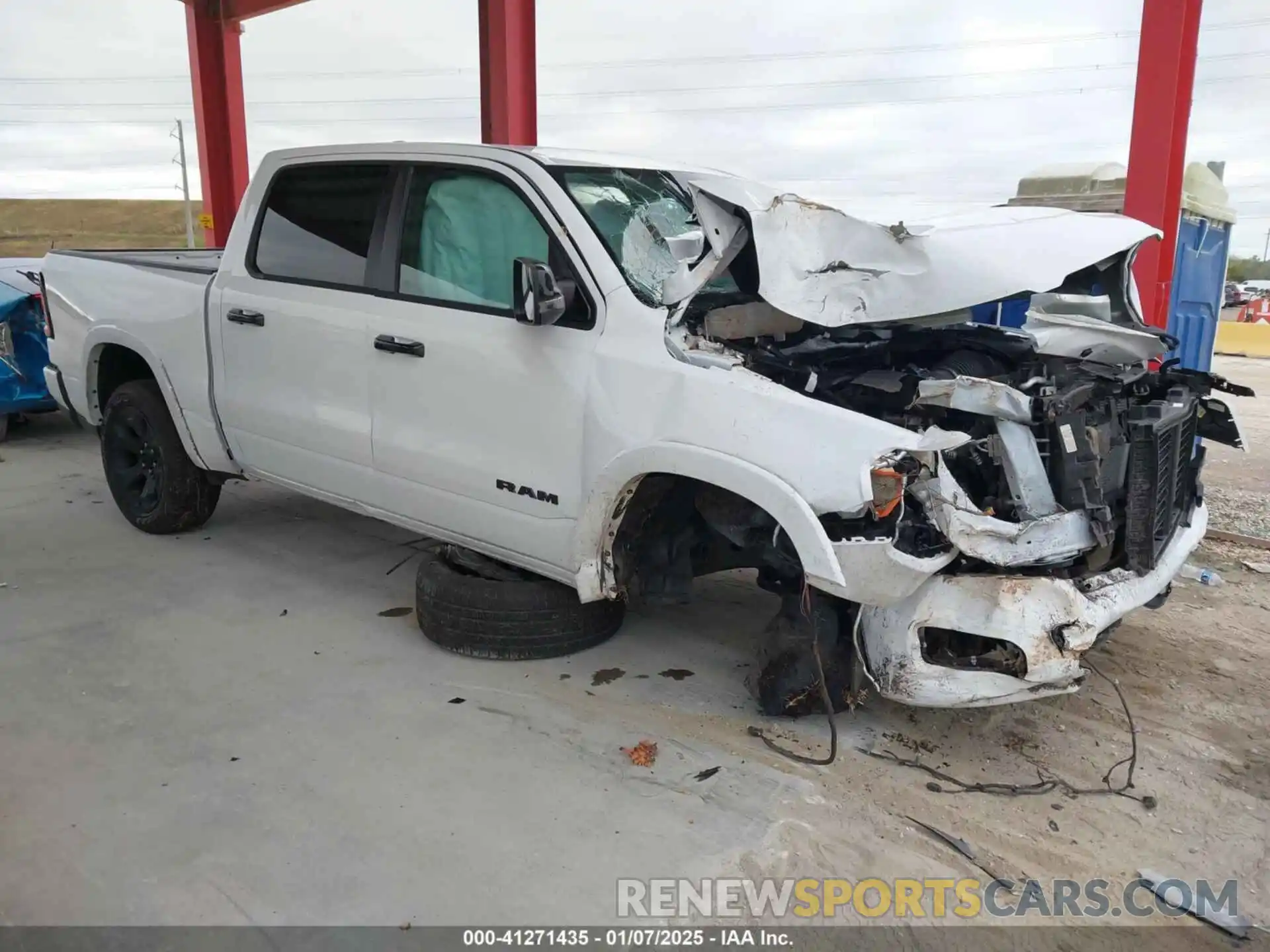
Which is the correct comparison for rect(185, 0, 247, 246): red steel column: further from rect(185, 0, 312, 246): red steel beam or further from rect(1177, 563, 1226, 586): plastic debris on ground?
rect(1177, 563, 1226, 586): plastic debris on ground

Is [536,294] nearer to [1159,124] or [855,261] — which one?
[855,261]

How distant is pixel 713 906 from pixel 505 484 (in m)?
1.69

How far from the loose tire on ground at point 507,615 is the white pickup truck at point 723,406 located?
0.4 inches

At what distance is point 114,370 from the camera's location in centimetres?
554

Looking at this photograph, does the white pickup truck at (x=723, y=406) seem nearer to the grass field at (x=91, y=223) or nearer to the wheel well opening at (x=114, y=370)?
the wheel well opening at (x=114, y=370)

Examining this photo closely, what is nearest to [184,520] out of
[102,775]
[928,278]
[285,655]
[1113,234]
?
[285,655]

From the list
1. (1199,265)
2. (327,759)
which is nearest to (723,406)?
(327,759)

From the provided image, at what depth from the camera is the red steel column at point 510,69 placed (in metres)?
8.85

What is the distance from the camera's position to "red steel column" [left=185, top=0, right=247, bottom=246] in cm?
1280

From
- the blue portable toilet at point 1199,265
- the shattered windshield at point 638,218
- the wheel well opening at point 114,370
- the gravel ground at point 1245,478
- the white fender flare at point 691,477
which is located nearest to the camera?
the white fender flare at point 691,477

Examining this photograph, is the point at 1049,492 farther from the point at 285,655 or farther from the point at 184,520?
the point at 184,520

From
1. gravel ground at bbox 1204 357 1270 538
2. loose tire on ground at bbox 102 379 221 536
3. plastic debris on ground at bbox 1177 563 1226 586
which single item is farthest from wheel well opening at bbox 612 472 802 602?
gravel ground at bbox 1204 357 1270 538

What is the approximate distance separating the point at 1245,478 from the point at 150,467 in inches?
298

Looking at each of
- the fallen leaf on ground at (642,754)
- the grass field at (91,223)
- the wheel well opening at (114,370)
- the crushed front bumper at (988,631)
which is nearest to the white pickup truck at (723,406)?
the crushed front bumper at (988,631)
